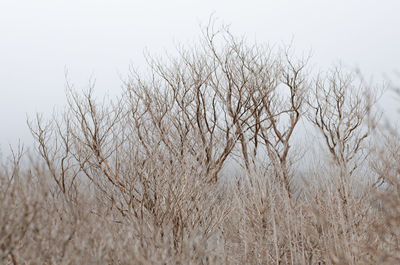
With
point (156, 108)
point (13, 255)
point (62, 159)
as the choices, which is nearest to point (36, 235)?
point (13, 255)

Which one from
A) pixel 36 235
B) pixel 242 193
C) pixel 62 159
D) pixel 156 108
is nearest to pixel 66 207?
pixel 36 235

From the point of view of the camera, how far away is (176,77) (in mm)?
16781

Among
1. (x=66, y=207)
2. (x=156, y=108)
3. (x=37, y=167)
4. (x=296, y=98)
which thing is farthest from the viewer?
(x=296, y=98)

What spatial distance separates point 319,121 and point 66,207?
17798mm

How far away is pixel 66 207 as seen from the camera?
424 cm

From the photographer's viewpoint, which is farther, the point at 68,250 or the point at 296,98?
the point at 296,98

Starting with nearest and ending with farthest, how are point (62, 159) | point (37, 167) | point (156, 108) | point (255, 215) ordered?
1. point (37, 167)
2. point (255, 215)
3. point (62, 159)
4. point (156, 108)

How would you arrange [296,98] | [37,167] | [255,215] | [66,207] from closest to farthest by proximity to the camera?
1. [37,167]
2. [66,207]
3. [255,215]
4. [296,98]

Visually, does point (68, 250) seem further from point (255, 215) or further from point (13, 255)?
point (255, 215)

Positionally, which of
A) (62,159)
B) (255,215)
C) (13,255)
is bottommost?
(13,255)

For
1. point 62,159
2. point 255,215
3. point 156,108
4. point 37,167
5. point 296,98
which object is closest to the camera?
point 37,167

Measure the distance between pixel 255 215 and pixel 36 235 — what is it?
269 inches

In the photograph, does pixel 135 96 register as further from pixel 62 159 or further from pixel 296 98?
pixel 296 98

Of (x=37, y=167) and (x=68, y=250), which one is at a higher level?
(x=37, y=167)
